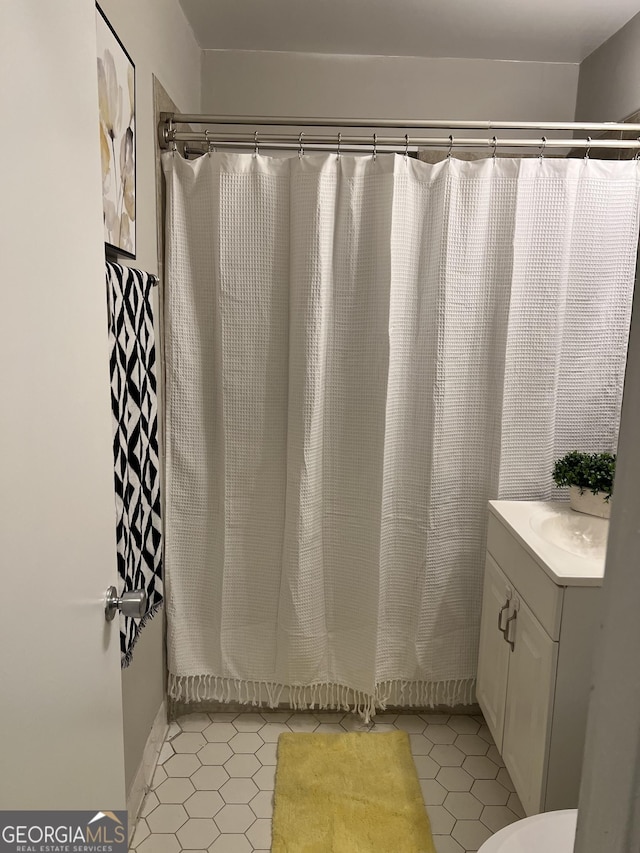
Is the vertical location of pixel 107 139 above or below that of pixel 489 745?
above

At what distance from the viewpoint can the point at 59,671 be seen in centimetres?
76

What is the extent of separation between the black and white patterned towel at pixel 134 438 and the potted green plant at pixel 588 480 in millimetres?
1220

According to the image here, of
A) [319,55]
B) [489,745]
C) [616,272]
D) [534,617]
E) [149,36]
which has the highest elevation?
[319,55]

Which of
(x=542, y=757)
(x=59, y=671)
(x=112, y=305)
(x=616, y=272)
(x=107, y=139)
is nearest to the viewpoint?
(x=59, y=671)

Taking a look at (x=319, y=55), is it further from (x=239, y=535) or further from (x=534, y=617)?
(x=534, y=617)

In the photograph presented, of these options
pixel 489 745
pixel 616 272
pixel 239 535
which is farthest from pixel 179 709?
pixel 616 272

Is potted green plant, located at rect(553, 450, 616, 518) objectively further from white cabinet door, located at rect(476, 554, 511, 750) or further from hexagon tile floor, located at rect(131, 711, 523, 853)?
hexagon tile floor, located at rect(131, 711, 523, 853)

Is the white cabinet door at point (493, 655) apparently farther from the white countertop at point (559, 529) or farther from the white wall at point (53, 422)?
the white wall at point (53, 422)

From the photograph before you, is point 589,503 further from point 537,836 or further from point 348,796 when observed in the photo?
point 348,796

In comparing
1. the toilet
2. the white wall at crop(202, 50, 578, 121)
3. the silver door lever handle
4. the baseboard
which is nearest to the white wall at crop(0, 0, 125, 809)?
the silver door lever handle

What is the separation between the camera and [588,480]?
6.07 ft

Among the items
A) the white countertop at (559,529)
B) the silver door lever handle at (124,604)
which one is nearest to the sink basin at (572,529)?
the white countertop at (559,529)

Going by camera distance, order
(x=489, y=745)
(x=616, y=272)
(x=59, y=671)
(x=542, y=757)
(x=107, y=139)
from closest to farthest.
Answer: (x=59, y=671) < (x=107, y=139) < (x=542, y=757) < (x=616, y=272) < (x=489, y=745)

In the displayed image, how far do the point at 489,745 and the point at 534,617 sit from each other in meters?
0.76
